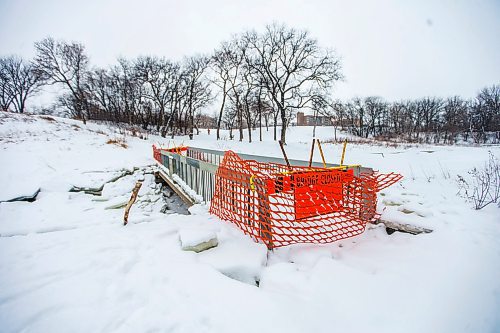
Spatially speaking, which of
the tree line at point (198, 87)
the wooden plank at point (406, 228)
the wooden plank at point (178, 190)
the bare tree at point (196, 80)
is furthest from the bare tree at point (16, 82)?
the wooden plank at point (406, 228)

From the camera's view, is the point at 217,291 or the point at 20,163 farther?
the point at 20,163

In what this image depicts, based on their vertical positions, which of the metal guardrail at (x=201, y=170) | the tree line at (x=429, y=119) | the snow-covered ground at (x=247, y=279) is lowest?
the snow-covered ground at (x=247, y=279)

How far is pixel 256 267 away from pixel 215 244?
64cm

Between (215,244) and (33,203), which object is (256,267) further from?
(33,203)

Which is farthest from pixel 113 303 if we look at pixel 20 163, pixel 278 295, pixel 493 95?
pixel 493 95

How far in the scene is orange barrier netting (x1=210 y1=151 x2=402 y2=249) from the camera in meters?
2.70

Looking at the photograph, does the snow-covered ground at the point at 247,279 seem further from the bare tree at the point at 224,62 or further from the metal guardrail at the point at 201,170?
the bare tree at the point at 224,62

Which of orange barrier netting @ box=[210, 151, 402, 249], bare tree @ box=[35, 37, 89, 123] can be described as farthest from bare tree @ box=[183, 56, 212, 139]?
orange barrier netting @ box=[210, 151, 402, 249]

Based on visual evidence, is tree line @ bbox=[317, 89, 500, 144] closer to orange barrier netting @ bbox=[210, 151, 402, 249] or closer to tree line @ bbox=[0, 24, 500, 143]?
tree line @ bbox=[0, 24, 500, 143]

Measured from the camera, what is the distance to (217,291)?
1863 millimetres

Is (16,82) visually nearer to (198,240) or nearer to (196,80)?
(196,80)

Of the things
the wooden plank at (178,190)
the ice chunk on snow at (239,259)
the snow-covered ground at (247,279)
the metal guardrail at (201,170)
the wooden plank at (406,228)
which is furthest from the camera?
the wooden plank at (178,190)

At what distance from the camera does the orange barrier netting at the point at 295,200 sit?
270 cm

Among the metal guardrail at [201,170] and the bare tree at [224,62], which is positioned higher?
the bare tree at [224,62]
